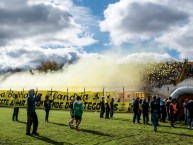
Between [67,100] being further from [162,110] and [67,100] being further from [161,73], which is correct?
[161,73]

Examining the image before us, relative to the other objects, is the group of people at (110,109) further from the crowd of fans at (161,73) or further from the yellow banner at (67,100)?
the crowd of fans at (161,73)

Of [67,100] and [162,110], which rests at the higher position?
[67,100]

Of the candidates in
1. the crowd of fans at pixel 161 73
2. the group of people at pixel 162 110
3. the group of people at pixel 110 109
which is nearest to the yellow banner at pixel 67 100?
the group of people at pixel 110 109

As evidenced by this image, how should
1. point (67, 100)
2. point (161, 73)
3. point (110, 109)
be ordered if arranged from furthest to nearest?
point (161, 73) → point (67, 100) → point (110, 109)

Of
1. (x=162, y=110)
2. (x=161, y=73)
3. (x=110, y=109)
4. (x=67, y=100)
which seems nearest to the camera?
(x=162, y=110)

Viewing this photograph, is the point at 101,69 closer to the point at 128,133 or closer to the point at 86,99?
the point at 86,99

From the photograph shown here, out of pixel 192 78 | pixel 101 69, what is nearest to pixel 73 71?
pixel 101 69

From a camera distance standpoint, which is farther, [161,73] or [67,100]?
[161,73]

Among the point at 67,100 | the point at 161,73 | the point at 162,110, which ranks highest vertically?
the point at 161,73

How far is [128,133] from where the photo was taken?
59.8 feet

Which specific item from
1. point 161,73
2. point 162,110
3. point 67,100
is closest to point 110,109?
point 162,110

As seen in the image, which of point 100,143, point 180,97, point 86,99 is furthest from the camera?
point 86,99

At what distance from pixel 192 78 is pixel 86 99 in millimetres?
13692

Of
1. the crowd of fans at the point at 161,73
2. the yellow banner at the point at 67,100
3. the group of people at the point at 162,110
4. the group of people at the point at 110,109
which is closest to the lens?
the group of people at the point at 110,109
